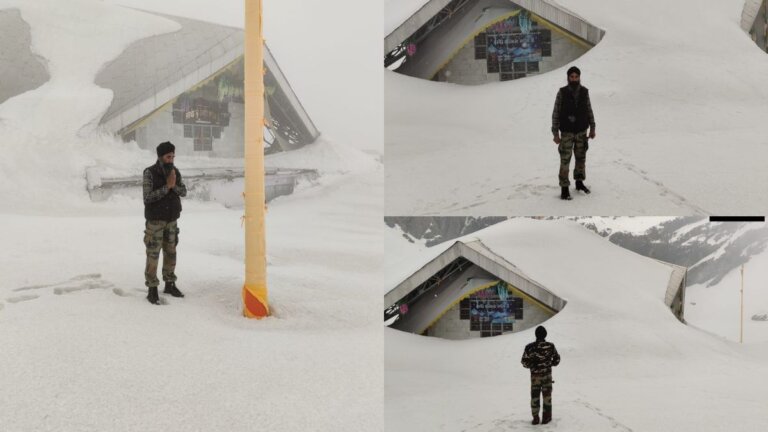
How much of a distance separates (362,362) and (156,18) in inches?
220

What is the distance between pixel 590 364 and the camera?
18.6 ft

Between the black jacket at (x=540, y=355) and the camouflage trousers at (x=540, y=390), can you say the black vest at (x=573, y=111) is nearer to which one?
the black jacket at (x=540, y=355)

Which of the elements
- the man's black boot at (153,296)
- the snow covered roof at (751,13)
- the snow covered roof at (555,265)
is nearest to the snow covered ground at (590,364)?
the snow covered roof at (555,265)

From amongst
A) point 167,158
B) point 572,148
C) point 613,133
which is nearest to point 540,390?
point 572,148

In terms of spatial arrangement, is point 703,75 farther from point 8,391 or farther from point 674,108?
point 8,391

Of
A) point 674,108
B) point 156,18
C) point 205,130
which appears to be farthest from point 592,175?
point 156,18

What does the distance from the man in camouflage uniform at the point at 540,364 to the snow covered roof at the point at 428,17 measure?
2563 mm

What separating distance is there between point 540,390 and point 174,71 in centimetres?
536

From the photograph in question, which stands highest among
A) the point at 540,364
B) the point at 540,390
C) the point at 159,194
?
the point at 159,194

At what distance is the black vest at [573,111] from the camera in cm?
383

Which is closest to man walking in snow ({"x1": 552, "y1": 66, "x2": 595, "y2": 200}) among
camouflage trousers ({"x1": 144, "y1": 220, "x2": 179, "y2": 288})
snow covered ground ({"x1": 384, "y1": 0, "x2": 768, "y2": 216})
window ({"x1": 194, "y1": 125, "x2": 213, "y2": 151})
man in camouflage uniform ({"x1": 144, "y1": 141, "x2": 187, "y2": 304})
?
snow covered ground ({"x1": 384, "y1": 0, "x2": 768, "y2": 216})

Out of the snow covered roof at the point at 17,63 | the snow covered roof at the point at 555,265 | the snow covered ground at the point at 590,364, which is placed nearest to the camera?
the snow covered ground at the point at 590,364

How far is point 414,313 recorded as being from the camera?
5840 mm

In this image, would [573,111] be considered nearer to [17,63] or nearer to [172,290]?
[172,290]
